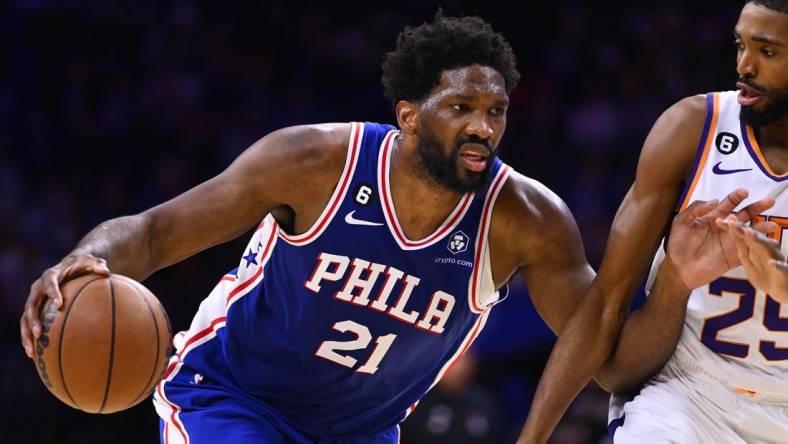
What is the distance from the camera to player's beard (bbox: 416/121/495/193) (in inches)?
158

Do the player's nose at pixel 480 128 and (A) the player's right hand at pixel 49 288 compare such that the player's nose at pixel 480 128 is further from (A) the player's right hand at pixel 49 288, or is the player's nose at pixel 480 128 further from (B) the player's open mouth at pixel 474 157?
(A) the player's right hand at pixel 49 288

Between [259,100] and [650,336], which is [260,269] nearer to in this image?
[650,336]

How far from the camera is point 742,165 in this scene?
12.2 ft

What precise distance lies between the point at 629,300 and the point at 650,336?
6.4 inches

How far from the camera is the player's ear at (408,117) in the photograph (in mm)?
4215

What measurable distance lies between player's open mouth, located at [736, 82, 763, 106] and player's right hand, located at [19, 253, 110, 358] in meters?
2.10

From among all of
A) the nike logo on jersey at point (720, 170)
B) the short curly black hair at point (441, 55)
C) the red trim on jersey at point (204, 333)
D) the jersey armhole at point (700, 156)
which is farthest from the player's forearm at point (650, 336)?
the red trim on jersey at point (204, 333)

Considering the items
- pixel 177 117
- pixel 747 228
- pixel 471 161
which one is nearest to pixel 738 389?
pixel 747 228

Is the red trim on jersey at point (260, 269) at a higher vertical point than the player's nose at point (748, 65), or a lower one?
lower

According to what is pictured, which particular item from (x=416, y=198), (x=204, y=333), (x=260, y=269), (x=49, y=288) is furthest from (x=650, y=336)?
(x=49, y=288)

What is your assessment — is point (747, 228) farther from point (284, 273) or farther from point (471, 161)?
point (284, 273)

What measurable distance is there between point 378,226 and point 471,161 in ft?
1.38

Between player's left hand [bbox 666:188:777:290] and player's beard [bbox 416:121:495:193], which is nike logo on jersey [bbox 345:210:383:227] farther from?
player's left hand [bbox 666:188:777:290]

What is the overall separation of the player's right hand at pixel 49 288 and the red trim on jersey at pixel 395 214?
1.06 metres
